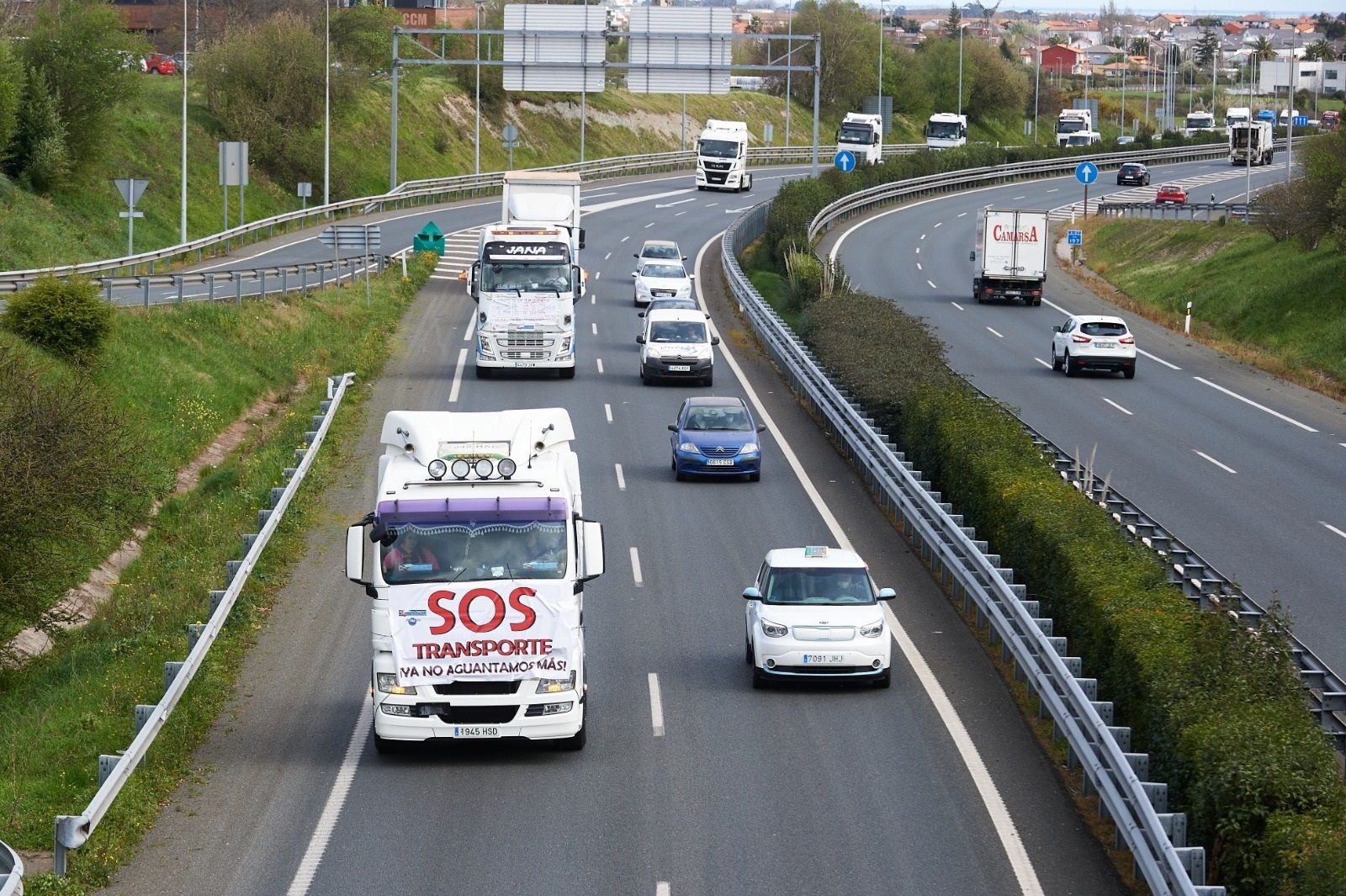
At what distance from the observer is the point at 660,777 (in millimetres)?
15766

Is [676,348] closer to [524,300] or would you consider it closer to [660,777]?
[524,300]

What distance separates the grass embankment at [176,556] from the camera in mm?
15031

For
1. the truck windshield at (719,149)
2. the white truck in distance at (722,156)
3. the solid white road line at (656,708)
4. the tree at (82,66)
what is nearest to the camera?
the solid white road line at (656,708)

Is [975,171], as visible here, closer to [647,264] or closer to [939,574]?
[647,264]

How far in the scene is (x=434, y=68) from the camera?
4434 inches

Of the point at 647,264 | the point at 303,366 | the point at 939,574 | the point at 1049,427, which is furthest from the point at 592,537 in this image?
the point at 647,264

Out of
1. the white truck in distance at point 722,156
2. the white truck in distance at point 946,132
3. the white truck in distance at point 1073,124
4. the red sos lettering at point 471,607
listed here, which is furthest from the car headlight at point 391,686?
the white truck in distance at point 1073,124

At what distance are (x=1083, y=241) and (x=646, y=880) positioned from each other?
67.6 meters

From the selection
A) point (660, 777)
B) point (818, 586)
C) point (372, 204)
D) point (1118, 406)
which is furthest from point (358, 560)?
point (372, 204)

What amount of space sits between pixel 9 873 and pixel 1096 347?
36.7 metres

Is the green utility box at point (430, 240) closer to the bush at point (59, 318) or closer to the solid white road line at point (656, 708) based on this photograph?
the bush at point (59, 318)

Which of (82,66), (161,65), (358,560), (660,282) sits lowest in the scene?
(358,560)

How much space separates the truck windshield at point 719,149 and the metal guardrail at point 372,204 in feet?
24.9

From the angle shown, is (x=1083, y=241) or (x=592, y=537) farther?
(x=1083, y=241)
